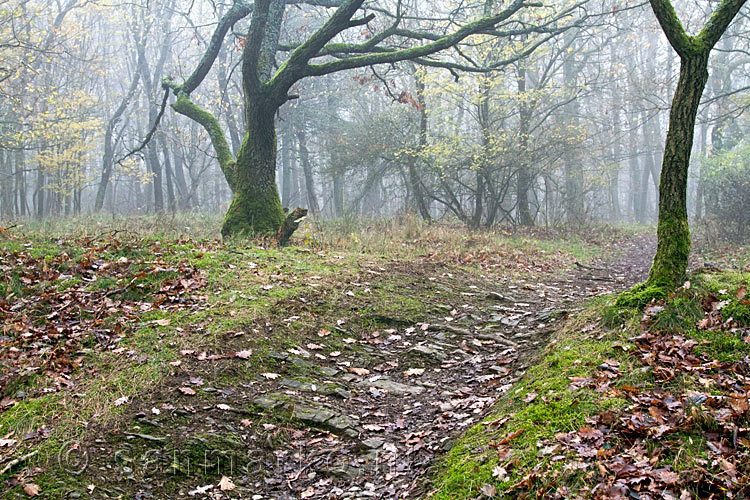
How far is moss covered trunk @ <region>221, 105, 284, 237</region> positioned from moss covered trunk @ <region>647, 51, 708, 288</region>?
7362 mm

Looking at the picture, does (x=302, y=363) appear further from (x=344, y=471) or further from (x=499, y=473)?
(x=499, y=473)

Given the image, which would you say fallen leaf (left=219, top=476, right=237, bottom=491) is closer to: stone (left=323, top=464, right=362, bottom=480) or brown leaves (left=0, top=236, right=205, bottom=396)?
stone (left=323, top=464, right=362, bottom=480)

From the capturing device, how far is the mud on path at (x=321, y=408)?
3666 mm

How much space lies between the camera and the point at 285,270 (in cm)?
783

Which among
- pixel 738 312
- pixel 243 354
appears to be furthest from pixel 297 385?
pixel 738 312

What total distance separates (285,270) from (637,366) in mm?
5215

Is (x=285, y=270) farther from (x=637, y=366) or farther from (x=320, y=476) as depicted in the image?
(x=637, y=366)

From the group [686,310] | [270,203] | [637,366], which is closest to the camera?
[637,366]

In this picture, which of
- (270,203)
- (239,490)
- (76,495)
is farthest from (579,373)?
(270,203)

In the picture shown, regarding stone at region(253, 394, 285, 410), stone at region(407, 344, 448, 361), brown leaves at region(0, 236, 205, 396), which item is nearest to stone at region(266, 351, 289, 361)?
stone at region(253, 394, 285, 410)

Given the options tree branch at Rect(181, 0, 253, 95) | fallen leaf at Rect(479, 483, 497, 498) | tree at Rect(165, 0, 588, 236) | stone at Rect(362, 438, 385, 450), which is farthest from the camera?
tree branch at Rect(181, 0, 253, 95)

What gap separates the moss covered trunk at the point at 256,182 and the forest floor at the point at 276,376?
2.08 meters

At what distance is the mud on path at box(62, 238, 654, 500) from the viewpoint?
3666 mm

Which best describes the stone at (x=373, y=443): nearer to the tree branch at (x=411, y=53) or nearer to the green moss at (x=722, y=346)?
the green moss at (x=722, y=346)
